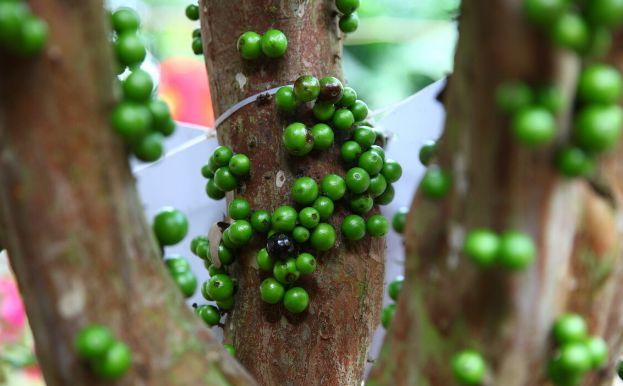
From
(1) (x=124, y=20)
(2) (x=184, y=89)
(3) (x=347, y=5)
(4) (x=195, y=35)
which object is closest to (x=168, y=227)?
(1) (x=124, y=20)

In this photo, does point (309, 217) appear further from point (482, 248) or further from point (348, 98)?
point (482, 248)

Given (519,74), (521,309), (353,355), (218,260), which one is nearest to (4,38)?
(519,74)

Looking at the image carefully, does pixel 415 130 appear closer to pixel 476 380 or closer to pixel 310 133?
pixel 310 133

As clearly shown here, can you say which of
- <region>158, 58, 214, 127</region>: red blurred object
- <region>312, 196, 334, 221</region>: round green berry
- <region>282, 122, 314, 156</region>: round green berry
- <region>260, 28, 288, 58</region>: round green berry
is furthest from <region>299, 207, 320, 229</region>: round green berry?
<region>158, 58, 214, 127</region>: red blurred object

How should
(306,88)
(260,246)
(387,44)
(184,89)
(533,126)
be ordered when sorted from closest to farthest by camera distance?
(533,126)
(306,88)
(260,246)
(184,89)
(387,44)

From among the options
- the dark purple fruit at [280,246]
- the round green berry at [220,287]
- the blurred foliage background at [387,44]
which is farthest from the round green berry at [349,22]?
the blurred foliage background at [387,44]
